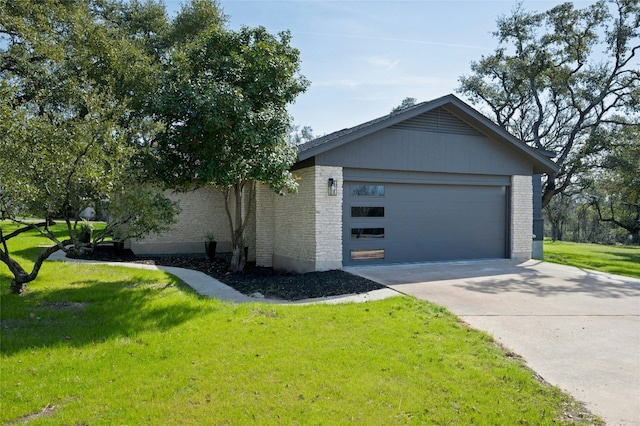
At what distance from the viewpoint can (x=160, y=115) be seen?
9141mm

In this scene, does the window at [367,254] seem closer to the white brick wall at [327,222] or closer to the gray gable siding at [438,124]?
the white brick wall at [327,222]

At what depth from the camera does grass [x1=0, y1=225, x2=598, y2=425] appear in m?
3.37

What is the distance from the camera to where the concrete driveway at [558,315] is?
401cm

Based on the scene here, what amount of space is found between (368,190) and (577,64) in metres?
17.4

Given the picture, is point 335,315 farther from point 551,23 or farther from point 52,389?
point 551,23

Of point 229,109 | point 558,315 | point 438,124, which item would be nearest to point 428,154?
point 438,124

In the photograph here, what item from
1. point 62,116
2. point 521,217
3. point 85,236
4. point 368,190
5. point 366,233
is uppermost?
point 62,116

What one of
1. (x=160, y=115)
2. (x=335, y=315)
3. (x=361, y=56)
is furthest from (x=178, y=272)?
(x=361, y=56)

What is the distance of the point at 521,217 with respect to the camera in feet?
42.0

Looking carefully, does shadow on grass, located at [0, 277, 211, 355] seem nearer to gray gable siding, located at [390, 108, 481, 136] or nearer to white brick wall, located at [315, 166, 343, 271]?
white brick wall, located at [315, 166, 343, 271]

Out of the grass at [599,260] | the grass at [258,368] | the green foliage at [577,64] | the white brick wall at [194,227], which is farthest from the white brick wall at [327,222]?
the green foliage at [577,64]

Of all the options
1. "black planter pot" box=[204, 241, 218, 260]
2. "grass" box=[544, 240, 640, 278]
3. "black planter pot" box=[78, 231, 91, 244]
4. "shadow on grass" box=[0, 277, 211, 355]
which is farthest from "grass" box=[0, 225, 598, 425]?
"grass" box=[544, 240, 640, 278]

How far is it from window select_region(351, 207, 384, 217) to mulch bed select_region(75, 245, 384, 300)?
1774 millimetres

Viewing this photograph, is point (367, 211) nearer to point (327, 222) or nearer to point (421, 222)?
point (327, 222)
